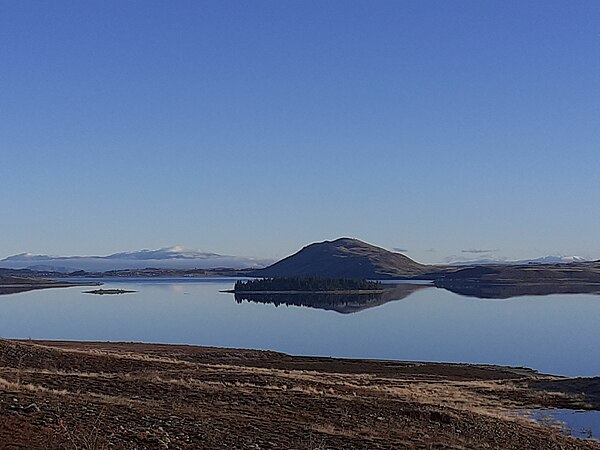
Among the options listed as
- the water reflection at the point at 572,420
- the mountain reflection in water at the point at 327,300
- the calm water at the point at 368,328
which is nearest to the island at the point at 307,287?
the mountain reflection in water at the point at 327,300

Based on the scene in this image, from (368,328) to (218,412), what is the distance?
63.4 meters

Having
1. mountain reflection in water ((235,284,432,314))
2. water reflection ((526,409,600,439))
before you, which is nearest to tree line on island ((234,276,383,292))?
mountain reflection in water ((235,284,432,314))

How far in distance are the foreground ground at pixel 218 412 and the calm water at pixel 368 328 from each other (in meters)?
28.5

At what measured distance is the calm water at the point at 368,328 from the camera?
191 feet

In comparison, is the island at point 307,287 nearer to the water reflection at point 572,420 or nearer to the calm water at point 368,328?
the calm water at point 368,328

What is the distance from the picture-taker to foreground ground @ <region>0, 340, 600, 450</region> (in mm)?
12008

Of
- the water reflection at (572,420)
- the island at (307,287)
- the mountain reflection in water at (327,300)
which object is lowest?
the water reflection at (572,420)

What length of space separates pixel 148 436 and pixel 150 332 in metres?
63.3

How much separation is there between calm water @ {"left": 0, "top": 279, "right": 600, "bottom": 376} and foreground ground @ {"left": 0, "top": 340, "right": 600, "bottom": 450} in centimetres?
2846

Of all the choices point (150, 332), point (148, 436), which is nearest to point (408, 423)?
point (148, 436)

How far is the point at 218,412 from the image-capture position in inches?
614

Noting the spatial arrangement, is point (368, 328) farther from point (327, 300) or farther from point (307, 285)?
point (307, 285)

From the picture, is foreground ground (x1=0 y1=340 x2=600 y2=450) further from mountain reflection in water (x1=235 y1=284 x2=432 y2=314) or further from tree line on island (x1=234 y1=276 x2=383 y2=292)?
tree line on island (x1=234 y1=276 x2=383 y2=292)

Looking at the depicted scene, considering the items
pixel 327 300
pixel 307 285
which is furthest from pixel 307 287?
pixel 327 300
